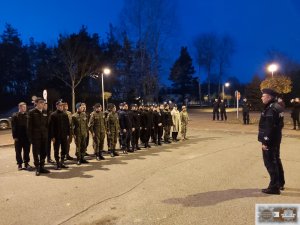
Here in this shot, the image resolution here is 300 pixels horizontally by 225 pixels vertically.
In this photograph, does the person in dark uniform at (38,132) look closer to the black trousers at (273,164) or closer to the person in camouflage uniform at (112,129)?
the person in camouflage uniform at (112,129)

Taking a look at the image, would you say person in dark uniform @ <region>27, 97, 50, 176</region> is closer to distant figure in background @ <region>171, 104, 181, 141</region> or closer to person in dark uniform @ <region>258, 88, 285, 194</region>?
person in dark uniform @ <region>258, 88, 285, 194</region>

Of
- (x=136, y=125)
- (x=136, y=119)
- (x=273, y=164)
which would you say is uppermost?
(x=136, y=119)

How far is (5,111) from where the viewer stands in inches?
1961

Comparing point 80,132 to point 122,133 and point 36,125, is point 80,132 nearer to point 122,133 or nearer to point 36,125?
point 36,125

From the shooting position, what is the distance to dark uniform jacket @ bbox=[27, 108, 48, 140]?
9.70m

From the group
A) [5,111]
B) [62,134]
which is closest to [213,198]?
[62,134]

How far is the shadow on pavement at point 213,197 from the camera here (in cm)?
692

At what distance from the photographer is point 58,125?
10.7m

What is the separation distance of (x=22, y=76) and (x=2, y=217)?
51.5 metres

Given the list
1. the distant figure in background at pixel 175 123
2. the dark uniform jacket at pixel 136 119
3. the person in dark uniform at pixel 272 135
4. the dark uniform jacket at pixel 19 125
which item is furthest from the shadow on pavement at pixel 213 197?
the distant figure in background at pixel 175 123

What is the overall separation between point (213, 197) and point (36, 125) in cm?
507

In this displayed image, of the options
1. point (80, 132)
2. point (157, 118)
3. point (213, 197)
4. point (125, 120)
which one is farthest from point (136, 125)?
point (213, 197)
